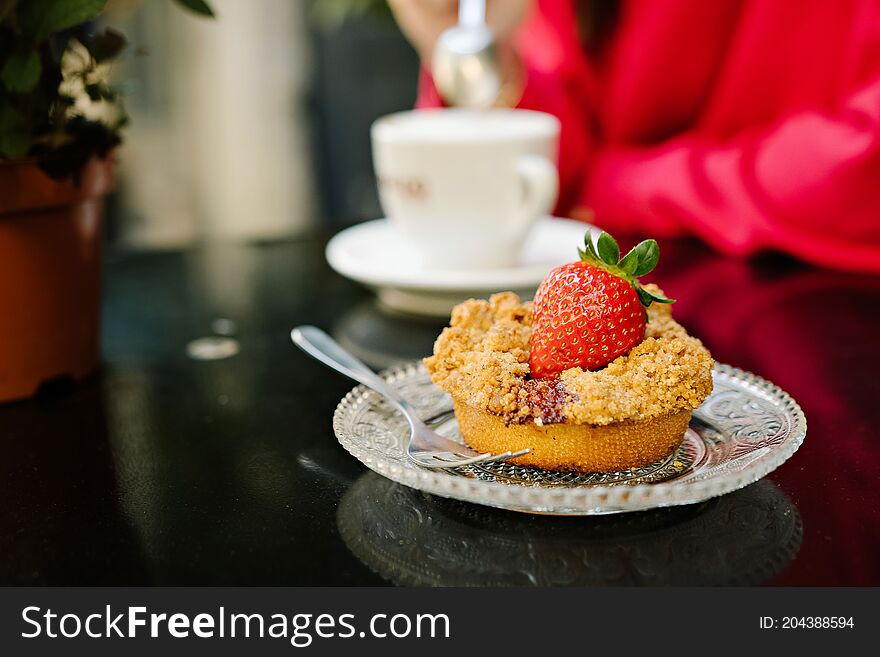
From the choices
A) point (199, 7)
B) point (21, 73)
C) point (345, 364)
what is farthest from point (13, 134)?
point (345, 364)

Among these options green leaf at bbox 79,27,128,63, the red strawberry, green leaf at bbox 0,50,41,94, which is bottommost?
the red strawberry

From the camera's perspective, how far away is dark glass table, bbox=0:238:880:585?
456mm

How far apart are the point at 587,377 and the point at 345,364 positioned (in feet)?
0.73

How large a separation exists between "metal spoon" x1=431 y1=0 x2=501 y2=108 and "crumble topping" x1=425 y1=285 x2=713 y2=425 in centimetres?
59

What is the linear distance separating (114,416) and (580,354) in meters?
0.35

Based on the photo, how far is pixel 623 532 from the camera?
0.48 metres

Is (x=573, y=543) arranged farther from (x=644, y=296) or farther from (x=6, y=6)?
(x=6, y=6)

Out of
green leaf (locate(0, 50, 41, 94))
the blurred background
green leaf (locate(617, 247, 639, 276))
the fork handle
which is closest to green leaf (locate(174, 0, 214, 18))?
green leaf (locate(0, 50, 41, 94))

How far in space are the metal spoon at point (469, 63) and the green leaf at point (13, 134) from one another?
58 cm

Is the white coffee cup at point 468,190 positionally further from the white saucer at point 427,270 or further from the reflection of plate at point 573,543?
the reflection of plate at point 573,543

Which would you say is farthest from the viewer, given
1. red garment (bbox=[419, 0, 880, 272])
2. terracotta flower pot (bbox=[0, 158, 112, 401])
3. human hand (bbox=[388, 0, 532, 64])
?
human hand (bbox=[388, 0, 532, 64])

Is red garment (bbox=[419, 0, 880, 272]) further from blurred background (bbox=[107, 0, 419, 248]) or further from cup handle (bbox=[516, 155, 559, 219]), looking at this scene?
blurred background (bbox=[107, 0, 419, 248])

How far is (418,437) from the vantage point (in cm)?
57

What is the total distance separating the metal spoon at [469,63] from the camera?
1.11 meters
